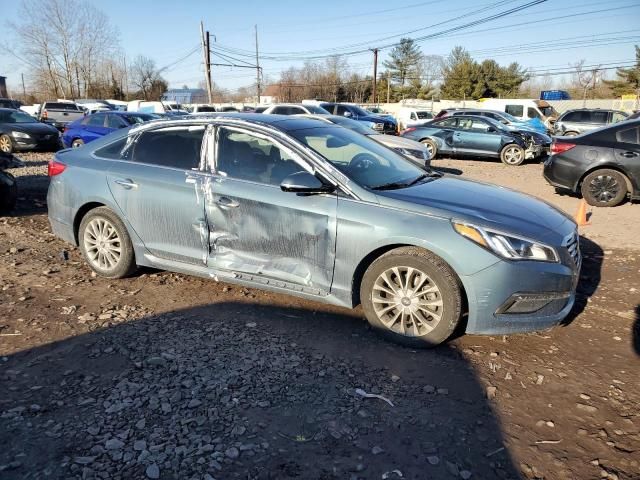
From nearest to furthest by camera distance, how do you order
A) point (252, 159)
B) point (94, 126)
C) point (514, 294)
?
1. point (514, 294)
2. point (252, 159)
3. point (94, 126)

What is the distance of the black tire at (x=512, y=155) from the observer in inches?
630

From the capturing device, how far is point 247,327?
401cm

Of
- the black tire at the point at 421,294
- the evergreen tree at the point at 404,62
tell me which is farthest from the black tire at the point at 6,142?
the evergreen tree at the point at 404,62

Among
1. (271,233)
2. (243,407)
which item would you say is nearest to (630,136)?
(271,233)

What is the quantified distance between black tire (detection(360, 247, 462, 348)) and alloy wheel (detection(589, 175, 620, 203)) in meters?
6.85

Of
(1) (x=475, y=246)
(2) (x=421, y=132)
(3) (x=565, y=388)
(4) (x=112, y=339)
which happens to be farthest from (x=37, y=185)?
(2) (x=421, y=132)

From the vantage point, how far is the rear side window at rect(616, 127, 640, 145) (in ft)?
28.2

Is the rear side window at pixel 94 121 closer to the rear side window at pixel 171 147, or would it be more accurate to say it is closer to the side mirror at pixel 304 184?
the rear side window at pixel 171 147

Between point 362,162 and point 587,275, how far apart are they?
295 cm

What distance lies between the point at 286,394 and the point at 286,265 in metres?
1.18

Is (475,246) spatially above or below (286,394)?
above

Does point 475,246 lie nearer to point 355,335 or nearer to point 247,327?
point 355,335

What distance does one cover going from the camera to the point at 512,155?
53.0ft

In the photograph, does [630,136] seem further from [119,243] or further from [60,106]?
[60,106]
